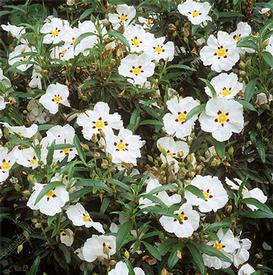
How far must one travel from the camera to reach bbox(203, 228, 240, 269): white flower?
7.25 feet

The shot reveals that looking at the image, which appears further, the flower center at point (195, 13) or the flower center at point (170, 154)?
the flower center at point (195, 13)

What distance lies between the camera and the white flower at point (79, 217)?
2.14m

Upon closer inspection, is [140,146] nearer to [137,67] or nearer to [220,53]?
[137,67]

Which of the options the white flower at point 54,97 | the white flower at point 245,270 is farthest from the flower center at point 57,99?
the white flower at point 245,270

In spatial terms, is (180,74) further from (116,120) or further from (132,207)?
(132,207)

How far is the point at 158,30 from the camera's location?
112 inches

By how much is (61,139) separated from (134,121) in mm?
273

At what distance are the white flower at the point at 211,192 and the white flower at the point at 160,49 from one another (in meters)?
0.62

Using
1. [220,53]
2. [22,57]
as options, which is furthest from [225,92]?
[22,57]

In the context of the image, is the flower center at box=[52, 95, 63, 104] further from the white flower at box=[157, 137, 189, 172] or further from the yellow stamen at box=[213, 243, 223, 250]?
the yellow stamen at box=[213, 243, 223, 250]

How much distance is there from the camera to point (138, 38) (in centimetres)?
264

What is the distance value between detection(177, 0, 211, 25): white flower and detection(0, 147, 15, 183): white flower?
918 millimetres

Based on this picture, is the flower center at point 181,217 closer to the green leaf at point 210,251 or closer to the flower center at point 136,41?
the green leaf at point 210,251

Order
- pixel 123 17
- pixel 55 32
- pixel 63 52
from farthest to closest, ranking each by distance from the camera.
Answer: pixel 123 17 < pixel 55 32 < pixel 63 52
